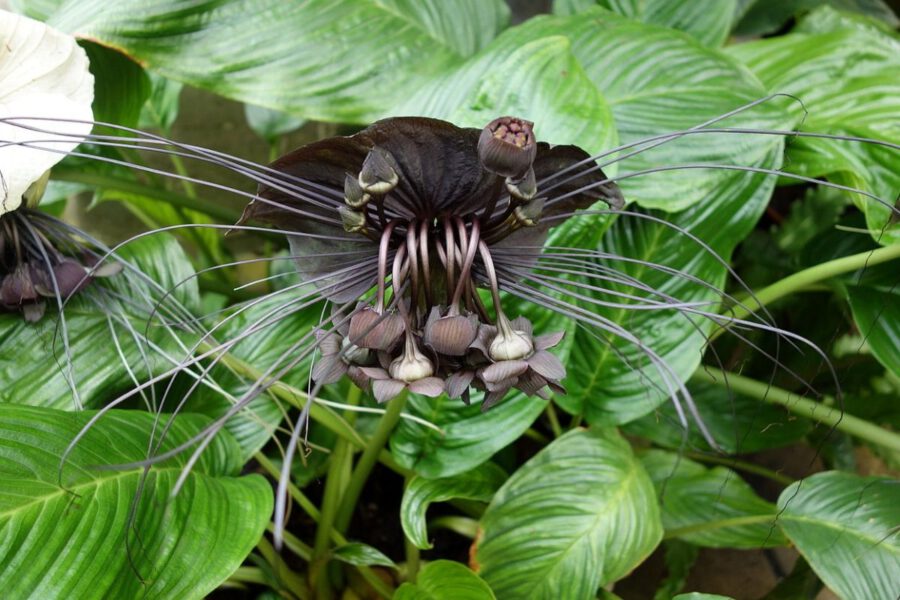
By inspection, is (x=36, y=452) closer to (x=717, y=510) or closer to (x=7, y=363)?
(x=7, y=363)

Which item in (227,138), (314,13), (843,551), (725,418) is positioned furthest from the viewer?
(227,138)

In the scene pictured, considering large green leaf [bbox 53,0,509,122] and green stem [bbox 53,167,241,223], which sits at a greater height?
large green leaf [bbox 53,0,509,122]

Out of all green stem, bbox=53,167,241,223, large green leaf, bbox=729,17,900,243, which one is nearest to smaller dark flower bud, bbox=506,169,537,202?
large green leaf, bbox=729,17,900,243

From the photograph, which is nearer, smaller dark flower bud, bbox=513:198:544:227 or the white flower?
smaller dark flower bud, bbox=513:198:544:227

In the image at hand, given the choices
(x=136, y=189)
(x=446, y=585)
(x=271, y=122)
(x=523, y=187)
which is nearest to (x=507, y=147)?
(x=523, y=187)

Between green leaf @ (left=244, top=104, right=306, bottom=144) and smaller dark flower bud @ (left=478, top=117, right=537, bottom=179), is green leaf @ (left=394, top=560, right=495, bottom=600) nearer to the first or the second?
smaller dark flower bud @ (left=478, top=117, right=537, bottom=179)

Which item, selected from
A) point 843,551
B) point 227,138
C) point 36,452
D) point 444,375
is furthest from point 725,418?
point 227,138

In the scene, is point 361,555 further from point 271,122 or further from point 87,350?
point 271,122
